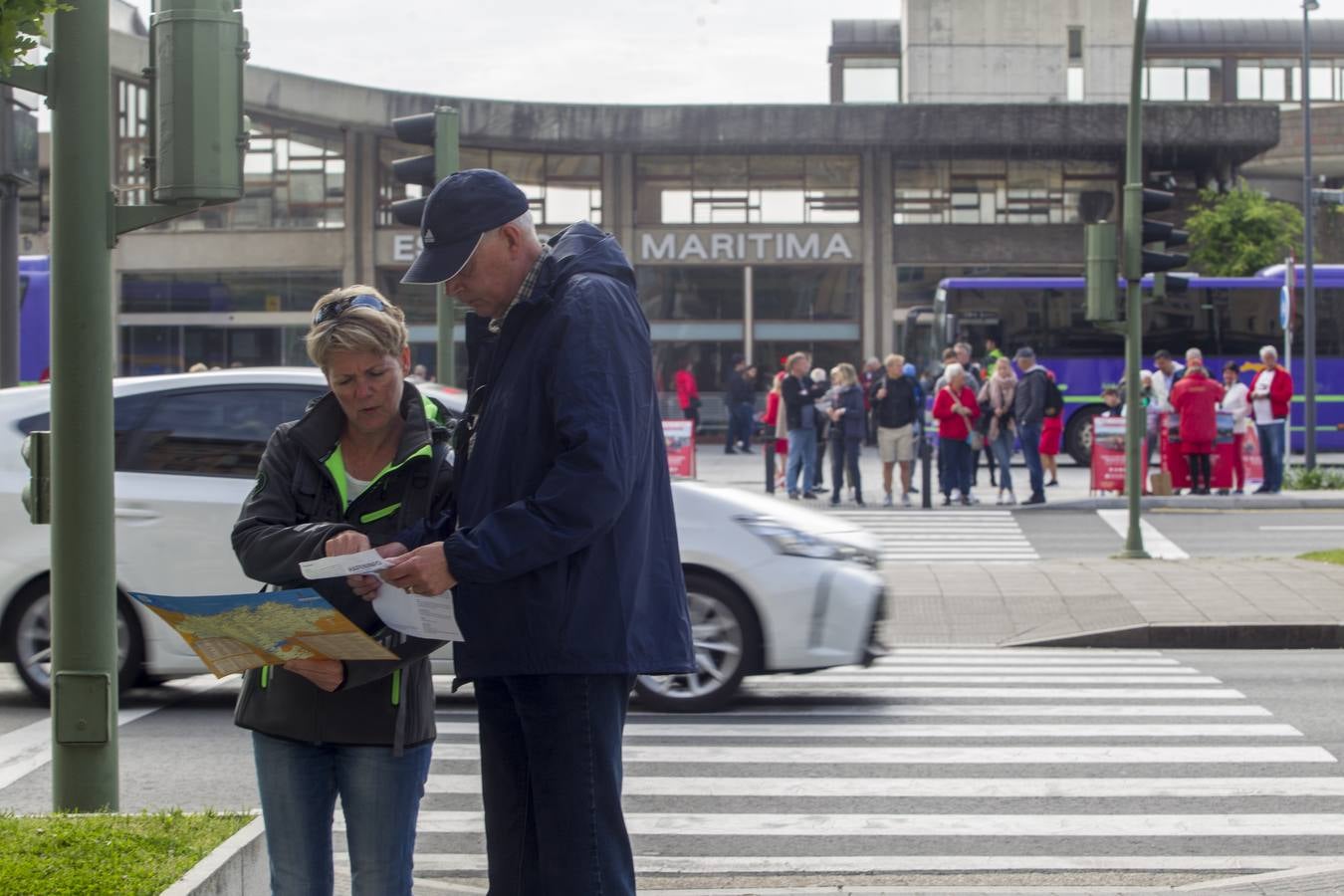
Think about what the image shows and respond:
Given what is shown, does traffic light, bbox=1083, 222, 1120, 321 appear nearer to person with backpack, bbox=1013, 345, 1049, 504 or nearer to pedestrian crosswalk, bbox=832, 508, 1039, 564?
pedestrian crosswalk, bbox=832, 508, 1039, 564

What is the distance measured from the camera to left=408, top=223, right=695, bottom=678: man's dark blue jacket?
328cm

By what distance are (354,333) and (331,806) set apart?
0.99m

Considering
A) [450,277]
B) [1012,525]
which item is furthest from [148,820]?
[1012,525]

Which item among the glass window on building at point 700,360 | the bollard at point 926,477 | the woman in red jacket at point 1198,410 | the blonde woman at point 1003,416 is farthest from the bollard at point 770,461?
the glass window on building at point 700,360

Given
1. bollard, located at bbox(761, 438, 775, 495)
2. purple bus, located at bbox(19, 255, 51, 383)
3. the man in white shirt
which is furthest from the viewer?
purple bus, located at bbox(19, 255, 51, 383)

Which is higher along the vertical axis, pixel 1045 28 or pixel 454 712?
pixel 1045 28

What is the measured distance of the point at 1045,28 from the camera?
2349 inches

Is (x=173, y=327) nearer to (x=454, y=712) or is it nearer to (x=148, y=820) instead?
(x=454, y=712)

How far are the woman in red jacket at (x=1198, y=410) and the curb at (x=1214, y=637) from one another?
10.6 meters

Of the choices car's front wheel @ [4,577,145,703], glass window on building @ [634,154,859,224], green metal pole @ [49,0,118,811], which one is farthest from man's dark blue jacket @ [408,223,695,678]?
glass window on building @ [634,154,859,224]

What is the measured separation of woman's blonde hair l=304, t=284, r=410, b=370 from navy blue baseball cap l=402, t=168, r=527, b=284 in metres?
0.28

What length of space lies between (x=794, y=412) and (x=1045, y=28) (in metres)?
41.5

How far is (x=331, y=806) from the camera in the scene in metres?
3.79

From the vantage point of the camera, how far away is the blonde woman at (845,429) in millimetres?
22172
